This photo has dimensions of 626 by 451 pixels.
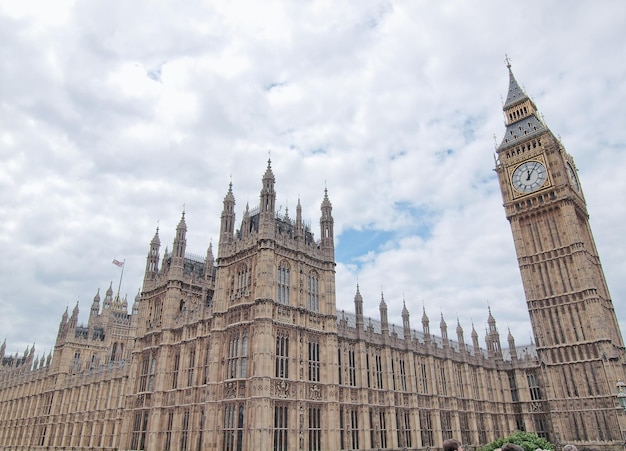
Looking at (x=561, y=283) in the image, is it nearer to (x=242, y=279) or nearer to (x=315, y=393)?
(x=315, y=393)

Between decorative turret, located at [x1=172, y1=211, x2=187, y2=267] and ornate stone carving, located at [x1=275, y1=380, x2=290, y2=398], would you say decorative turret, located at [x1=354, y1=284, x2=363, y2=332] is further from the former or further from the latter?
decorative turret, located at [x1=172, y1=211, x2=187, y2=267]

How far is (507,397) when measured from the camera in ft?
219

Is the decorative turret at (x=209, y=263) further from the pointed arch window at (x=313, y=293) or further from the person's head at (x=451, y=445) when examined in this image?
the person's head at (x=451, y=445)

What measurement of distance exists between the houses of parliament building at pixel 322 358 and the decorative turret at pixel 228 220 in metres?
0.15

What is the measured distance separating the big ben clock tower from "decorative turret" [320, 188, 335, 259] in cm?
3807

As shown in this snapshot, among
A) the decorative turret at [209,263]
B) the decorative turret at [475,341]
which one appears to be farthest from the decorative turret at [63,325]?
→ the decorative turret at [475,341]

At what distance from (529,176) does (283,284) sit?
51.3m

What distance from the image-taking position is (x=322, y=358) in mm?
42469

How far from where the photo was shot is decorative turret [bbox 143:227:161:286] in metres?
58.6

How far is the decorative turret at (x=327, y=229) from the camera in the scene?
4738 centimetres

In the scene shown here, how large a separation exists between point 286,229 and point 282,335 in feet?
36.3

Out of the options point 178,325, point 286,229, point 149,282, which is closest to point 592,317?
point 286,229

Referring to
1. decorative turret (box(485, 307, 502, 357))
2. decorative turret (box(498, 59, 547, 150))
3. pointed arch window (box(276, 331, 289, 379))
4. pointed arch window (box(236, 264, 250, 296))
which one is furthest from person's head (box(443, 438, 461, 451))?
decorative turret (box(498, 59, 547, 150))

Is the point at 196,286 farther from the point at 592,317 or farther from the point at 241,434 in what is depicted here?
the point at 592,317
